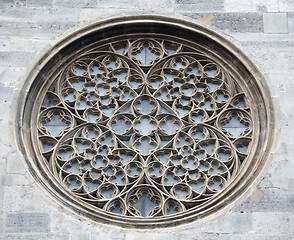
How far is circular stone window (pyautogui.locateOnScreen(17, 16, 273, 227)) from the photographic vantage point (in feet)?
58.6

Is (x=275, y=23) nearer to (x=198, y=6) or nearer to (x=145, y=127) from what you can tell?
(x=198, y=6)

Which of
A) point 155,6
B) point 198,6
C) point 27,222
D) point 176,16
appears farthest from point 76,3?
point 27,222

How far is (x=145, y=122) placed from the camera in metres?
19.0

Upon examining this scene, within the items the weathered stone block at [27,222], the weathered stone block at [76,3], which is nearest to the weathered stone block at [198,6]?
the weathered stone block at [76,3]

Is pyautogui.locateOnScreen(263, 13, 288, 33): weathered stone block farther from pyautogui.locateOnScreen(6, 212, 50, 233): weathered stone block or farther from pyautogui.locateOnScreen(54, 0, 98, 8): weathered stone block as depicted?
pyautogui.locateOnScreen(6, 212, 50, 233): weathered stone block

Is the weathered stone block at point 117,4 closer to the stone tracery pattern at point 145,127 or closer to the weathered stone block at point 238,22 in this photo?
the stone tracery pattern at point 145,127

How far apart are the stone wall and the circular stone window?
230mm

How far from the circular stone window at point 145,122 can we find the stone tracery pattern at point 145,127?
0.07 ft

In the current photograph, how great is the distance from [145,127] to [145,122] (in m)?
0.13

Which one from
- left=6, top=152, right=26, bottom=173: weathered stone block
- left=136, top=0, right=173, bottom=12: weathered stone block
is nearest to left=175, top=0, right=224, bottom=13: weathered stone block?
left=136, top=0, right=173, bottom=12: weathered stone block

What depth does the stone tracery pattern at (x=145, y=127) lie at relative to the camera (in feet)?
59.1

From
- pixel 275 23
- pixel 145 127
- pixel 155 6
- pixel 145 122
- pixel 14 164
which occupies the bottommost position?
pixel 14 164

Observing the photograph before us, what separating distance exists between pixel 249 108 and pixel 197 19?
2.28m

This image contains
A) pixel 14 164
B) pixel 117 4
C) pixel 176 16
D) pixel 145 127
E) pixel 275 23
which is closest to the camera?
pixel 14 164
